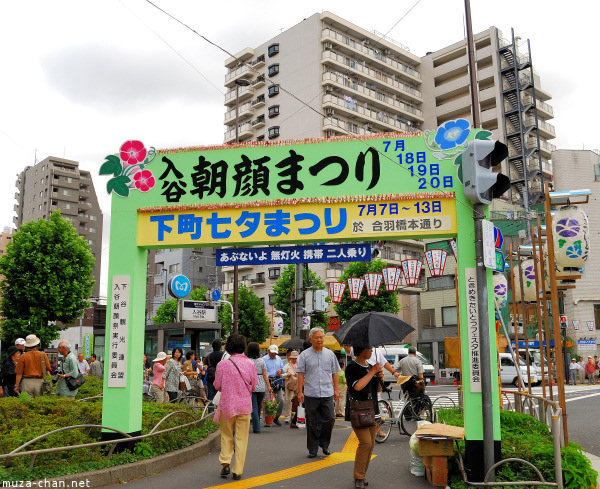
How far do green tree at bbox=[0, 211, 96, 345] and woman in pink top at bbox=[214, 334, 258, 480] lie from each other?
2411cm

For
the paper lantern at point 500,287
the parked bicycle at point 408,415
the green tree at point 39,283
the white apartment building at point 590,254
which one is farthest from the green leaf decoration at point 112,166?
the white apartment building at point 590,254

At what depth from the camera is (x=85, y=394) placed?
15516mm

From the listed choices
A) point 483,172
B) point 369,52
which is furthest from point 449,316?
point 483,172

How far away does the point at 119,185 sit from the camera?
8875 mm

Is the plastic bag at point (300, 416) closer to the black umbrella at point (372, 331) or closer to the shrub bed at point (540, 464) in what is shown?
the black umbrella at point (372, 331)

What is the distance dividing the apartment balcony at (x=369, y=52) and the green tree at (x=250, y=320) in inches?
979

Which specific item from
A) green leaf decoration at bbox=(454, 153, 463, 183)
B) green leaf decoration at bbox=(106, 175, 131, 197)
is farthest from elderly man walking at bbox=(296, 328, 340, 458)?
green leaf decoration at bbox=(106, 175, 131, 197)

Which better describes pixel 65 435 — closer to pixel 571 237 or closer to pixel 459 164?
pixel 459 164

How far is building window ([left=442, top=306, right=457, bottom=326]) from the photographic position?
44.5 meters

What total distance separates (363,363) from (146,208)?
4.03 metres

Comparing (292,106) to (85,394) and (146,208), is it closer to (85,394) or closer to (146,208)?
(85,394)

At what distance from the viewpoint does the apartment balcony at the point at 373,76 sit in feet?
177

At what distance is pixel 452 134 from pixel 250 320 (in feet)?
138

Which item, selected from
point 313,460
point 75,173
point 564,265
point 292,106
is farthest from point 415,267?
point 75,173
